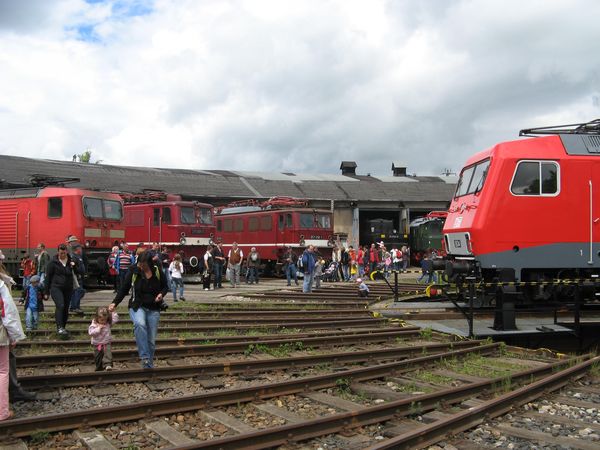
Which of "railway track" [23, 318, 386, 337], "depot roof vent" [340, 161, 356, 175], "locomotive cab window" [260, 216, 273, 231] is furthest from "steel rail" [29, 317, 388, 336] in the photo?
"depot roof vent" [340, 161, 356, 175]

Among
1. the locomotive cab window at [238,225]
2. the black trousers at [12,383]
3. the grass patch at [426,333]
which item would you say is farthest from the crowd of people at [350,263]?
the black trousers at [12,383]

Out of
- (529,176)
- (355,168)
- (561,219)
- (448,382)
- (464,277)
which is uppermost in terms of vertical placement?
(355,168)

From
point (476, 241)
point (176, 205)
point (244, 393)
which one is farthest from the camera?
point (176, 205)

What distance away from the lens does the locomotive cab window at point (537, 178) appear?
11.9 m

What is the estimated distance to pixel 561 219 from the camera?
471 inches

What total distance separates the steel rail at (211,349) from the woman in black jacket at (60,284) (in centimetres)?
146

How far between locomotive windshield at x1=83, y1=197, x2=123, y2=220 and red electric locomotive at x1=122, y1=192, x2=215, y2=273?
3.08m

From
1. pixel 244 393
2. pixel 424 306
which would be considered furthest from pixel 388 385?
pixel 424 306

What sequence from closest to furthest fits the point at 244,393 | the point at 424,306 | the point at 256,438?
the point at 256,438 → the point at 244,393 → the point at 424,306

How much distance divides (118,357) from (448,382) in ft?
15.7

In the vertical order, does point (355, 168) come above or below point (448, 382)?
above

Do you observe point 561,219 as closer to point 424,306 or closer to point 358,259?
point 424,306

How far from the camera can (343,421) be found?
5859 millimetres

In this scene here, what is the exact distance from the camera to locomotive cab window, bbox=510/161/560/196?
1194 centimetres
